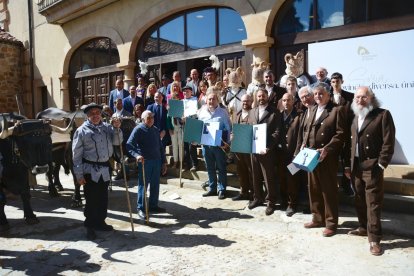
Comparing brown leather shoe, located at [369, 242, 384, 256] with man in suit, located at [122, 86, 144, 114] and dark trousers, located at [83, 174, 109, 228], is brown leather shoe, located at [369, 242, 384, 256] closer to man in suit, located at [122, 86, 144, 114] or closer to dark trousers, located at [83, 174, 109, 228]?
dark trousers, located at [83, 174, 109, 228]

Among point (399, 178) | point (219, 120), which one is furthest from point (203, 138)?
point (399, 178)

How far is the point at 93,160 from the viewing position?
5375 mm

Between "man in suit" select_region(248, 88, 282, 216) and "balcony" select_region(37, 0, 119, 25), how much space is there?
875 cm

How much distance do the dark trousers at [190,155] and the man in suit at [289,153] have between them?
250 centimetres

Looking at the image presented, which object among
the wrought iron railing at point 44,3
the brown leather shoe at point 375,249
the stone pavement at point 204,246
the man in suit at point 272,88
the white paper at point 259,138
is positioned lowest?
the stone pavement at point 204,246

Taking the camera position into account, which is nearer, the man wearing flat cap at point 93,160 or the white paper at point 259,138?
the man wearing flat cap at point 93,160

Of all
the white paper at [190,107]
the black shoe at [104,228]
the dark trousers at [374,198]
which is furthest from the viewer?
the white paper at [190,107]

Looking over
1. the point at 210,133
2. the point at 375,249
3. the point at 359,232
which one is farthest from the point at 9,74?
the point at 375,249

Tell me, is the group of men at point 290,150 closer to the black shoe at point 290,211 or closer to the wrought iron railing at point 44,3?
the black shoe at point 290,211

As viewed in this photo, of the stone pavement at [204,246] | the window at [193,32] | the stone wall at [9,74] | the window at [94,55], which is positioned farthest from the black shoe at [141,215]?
the stone wall at [9,74]

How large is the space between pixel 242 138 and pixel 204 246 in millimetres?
1941

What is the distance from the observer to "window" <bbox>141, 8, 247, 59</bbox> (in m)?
9.91

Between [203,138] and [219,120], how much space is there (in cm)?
44

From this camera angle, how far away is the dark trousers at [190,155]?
27.2 feet
